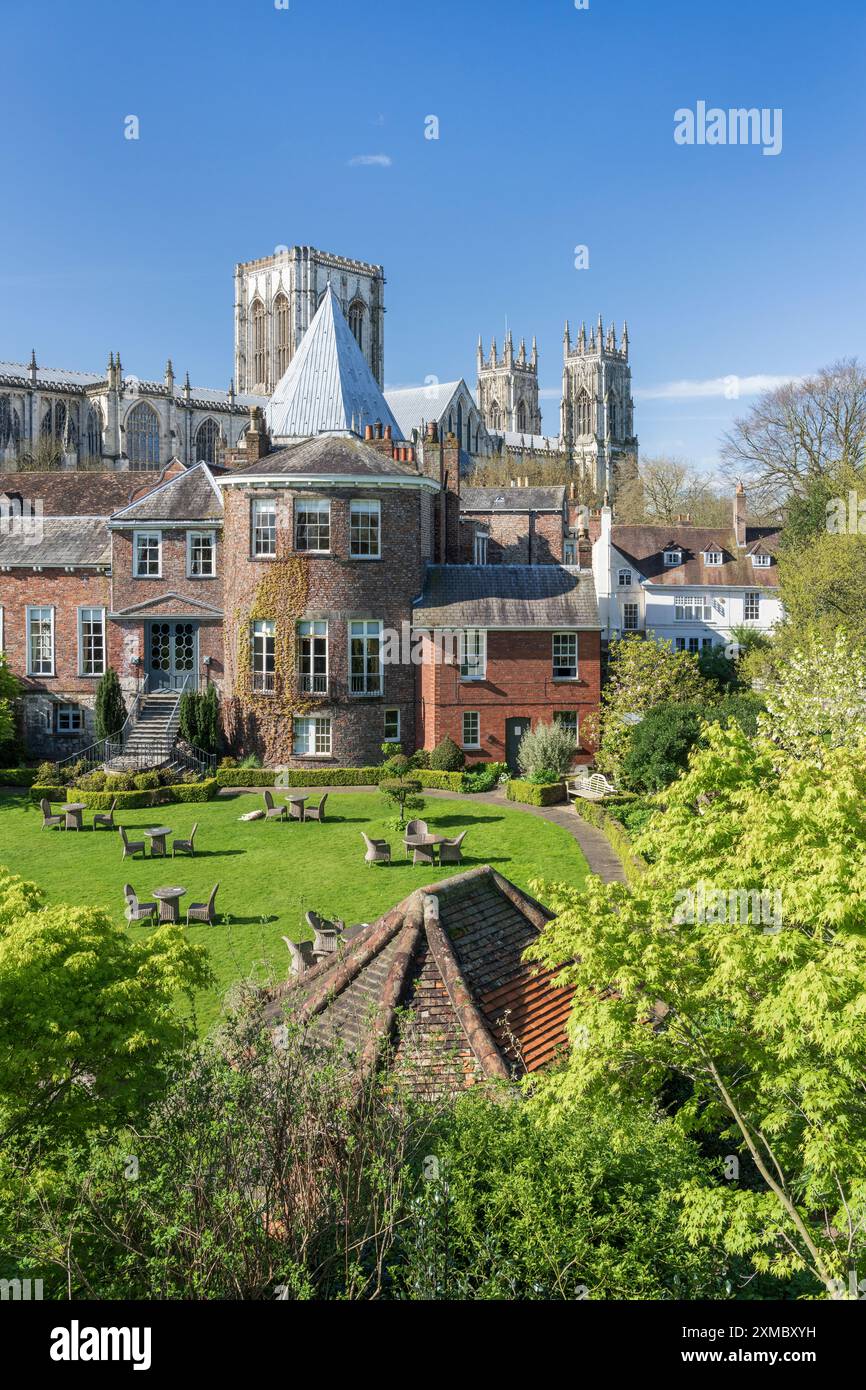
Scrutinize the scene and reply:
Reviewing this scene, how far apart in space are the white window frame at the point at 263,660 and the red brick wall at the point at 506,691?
5.51 meters

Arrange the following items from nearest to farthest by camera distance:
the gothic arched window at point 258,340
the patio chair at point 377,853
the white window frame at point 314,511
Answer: the patio chair at point 377,853 < the white window frame at point 314,511 < the gothic arched window at point 258,340

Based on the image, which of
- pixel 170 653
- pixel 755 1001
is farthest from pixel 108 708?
pixel 755 1001

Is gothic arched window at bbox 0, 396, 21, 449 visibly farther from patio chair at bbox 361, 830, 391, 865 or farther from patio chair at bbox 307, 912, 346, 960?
patio chair at bbox 307, 912, 346, 960

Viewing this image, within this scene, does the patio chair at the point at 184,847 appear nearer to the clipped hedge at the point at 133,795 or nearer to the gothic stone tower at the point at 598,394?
the clipped hedge at the point at 133,795

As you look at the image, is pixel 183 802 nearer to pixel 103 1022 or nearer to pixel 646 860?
pixel 646 860

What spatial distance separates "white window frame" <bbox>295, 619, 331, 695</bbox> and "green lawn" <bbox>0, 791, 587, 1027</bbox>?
517 cm

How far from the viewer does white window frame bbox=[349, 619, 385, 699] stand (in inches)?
1545

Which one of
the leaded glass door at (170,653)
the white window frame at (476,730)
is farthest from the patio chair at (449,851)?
the leaded glass door at (170,653)

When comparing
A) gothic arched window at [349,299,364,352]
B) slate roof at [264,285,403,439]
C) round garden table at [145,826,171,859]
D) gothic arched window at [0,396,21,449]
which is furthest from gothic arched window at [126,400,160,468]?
round garden table at [145,826,171,859]

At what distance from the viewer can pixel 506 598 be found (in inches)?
1598

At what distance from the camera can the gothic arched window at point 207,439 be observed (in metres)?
105

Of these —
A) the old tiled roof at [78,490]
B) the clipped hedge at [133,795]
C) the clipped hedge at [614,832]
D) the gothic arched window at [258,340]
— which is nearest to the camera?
the clipped hedge at [614,832]

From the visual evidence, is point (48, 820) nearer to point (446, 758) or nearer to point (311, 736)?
point (311, 736)

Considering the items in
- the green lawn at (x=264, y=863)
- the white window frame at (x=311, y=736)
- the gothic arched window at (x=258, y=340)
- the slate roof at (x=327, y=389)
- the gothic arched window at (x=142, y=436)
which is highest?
the gothic arched window at (x=258, y=340)
